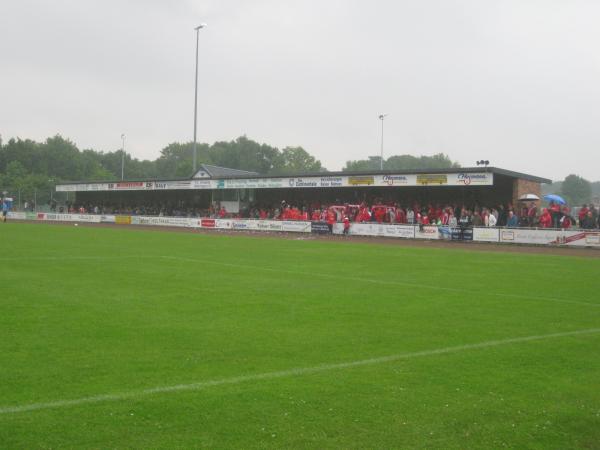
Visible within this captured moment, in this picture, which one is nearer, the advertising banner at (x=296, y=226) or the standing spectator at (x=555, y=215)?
the standing spectator at (x=555, y=215)

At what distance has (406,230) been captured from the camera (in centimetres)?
3303

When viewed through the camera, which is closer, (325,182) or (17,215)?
(325,182)

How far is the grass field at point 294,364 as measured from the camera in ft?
15.3

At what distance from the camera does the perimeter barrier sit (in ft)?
89.9

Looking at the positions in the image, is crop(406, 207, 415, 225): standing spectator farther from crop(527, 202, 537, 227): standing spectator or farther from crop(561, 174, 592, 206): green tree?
crop(561, 174, 592, 206): green tree

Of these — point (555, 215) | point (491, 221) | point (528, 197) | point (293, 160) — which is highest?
point (293, 160)

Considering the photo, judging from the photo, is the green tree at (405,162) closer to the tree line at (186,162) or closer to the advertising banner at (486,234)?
the tree line at (186,162)

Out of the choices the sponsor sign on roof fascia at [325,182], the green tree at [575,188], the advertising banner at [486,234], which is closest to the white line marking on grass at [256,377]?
the advertising banner at [486,234]

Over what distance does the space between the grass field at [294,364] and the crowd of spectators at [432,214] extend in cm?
1641

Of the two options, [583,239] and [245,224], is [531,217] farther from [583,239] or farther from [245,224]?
[245,224]

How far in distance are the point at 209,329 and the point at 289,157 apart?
120m

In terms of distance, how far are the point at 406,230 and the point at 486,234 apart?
4.59 meters

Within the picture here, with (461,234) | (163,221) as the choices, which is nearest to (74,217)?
(163,221)

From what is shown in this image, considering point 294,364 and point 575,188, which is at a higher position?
point 575,188
